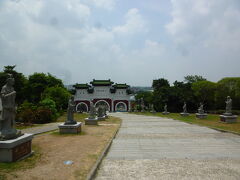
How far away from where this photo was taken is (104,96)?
63.0 meters

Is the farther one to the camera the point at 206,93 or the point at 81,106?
the point at 81,106

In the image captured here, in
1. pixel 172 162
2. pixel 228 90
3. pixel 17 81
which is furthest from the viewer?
pixel 17 81

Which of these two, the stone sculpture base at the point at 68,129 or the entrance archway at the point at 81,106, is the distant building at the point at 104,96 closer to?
the entrance archway at the point at 81,106

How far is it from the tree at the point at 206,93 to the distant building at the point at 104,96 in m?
24.4

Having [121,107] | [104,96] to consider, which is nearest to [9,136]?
[104,96]

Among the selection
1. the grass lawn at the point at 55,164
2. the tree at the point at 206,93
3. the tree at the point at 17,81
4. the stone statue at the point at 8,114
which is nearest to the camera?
the grass lawn at the point at 55,164

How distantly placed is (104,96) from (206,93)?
31140 mm

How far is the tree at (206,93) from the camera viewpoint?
40.9 m

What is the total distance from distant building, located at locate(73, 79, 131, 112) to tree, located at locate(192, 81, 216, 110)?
24.4 meters

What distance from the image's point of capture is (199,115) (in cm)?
2584

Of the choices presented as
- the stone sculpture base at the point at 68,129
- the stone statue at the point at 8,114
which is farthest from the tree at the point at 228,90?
the stone statue at the point at 8,114

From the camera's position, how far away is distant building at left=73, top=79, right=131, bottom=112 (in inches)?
2463

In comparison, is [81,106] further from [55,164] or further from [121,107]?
[55,164]

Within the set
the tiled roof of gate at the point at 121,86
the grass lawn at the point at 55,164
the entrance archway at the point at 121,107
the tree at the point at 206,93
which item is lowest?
Answer: the grass lawn at the point at 55,164
